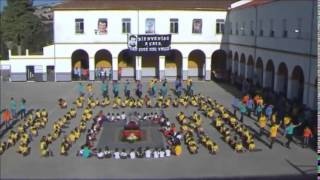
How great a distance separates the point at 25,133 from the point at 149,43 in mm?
22771

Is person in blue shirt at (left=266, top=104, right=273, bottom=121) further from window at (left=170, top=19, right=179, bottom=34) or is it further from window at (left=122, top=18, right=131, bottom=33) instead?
window at (left=122, top=18, right=131, bottom=33)

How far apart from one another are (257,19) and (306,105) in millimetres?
11361

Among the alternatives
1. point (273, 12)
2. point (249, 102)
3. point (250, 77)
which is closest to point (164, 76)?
point (250, 77)

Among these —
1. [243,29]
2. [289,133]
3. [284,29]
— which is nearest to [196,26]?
[243,29]

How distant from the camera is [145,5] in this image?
46.1 metres

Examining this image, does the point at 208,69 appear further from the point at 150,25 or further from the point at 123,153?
the point at 123,153

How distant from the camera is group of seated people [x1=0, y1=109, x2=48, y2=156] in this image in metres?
21.3

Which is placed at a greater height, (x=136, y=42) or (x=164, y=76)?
(x=136, y=42)

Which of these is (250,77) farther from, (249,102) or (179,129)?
(179,129)

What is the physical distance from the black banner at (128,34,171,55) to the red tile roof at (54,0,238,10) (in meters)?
2.48

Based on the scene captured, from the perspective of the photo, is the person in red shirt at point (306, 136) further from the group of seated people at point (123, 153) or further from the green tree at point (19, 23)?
the green tree at point (19, 23)

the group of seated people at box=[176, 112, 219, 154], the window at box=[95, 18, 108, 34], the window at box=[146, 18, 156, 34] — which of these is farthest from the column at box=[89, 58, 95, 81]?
the group of seated people at box=[176, 112, 219, 154]

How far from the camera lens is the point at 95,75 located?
4553cm

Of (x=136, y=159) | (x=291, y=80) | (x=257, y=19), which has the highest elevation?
(x=257, y=19)
